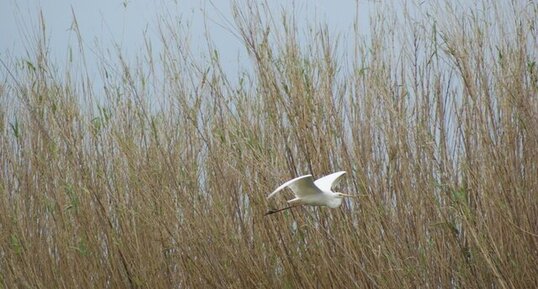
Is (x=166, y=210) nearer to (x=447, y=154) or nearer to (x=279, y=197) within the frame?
(x=279, y=197)

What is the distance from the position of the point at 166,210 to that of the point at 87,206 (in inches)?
15.8

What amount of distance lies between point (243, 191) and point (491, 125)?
0.81 metres

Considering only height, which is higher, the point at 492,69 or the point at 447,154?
the point at 492,69

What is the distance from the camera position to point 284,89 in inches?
120

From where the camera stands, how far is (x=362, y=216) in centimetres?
292

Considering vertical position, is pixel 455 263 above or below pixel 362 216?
below

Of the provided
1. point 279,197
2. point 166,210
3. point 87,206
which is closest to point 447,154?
point 279,197

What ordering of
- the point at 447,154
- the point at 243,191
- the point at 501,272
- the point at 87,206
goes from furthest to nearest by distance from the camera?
the point at 87,206 → the point at 243,191 → the point at 447,154 → the point at 501,272

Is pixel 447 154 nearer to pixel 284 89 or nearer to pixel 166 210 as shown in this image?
pixel 284 89

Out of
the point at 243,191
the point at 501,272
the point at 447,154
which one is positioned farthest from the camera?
the point at 243,191

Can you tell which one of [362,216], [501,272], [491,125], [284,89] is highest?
[284,89]

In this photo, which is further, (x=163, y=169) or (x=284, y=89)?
(x=163, y=169)

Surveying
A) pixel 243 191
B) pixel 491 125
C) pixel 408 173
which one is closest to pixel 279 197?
pixel 243 191

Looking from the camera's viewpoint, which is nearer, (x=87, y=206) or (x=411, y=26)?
(x=411, y=26)
